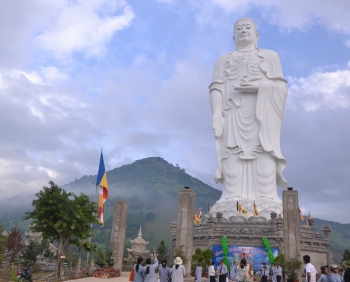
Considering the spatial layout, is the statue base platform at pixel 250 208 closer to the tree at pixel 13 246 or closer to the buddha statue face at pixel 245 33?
the buddha statue face at pixel 245 33

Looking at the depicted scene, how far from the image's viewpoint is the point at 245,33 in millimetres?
24094

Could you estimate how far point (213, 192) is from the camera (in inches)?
4227

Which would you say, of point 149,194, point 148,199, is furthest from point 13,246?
point 149,194

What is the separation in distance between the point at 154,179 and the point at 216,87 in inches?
3289

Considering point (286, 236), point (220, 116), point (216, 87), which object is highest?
point (216, 87)

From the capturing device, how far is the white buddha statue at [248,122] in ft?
72.0

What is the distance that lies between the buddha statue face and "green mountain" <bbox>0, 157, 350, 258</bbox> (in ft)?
122

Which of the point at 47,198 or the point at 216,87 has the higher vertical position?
the point at 216,87

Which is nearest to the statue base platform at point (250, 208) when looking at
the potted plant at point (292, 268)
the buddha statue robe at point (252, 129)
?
the buddha statue robe at point (252, 129)

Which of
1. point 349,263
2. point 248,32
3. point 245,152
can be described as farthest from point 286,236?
point 248,32

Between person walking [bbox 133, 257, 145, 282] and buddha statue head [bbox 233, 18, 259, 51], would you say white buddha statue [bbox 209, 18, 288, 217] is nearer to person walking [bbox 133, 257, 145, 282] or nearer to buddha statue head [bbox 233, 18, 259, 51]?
buddha statue head [bbox 233, 18, 259, 51]

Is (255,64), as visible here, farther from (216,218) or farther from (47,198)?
(47,198)

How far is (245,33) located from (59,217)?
16.1 metres

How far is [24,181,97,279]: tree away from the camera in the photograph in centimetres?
1309
